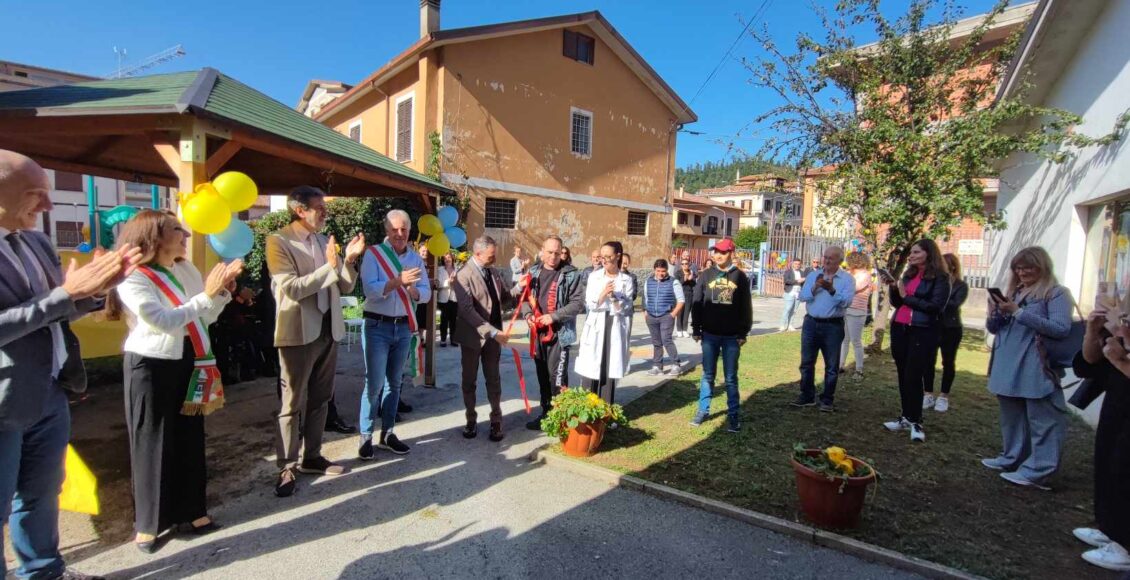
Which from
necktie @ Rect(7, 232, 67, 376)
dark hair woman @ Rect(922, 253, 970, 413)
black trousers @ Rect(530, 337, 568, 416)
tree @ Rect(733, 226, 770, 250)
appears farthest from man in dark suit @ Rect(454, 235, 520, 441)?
tree @ Rect(733, 226, 770, 250)

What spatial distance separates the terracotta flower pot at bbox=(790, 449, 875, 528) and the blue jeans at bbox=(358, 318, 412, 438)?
128 inches

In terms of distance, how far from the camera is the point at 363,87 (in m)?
16.7

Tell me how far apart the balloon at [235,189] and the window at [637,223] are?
16860 mm

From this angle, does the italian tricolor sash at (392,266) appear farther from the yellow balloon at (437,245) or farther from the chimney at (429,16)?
the chimney at (429,16)

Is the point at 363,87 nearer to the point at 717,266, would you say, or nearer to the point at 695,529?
the point at 717,266

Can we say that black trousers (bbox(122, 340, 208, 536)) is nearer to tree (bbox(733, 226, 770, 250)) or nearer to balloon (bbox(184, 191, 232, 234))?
balloon (bbox(184, 191, 232, 234))

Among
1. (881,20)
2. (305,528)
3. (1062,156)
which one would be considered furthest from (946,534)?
(881,20)

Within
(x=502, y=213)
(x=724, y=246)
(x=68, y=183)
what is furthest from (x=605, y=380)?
(x=68, y=183)

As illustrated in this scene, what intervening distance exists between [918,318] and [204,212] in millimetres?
6163

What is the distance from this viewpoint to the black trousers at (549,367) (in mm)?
5492

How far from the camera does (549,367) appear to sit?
555cm

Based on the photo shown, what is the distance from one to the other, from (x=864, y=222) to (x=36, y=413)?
33.7 ft

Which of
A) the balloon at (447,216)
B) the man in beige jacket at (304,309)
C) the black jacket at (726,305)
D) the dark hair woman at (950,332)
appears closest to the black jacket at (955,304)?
the dark hair woman at (950,332)

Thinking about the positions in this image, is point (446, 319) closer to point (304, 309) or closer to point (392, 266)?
point (392, 266)
